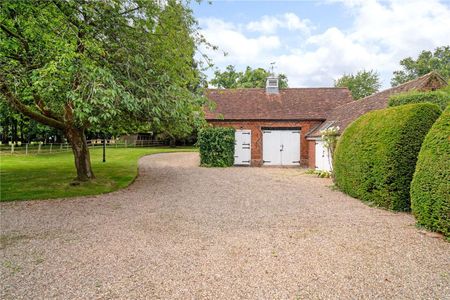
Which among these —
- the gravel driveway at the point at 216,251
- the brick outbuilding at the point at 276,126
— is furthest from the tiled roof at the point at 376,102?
the gravel driveway at the point at 216,251

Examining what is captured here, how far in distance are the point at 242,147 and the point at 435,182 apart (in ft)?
42.2

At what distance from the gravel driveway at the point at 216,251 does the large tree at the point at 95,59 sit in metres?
2.20

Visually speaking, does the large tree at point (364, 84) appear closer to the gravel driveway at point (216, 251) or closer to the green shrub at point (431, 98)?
the green shrub at point (431, 98)

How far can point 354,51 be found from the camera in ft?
54.0

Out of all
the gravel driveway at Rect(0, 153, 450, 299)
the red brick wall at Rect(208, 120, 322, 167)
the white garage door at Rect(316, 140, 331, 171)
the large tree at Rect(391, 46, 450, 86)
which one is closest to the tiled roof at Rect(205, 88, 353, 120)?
the red brick wall at Rect(208, 120, 322, 167)

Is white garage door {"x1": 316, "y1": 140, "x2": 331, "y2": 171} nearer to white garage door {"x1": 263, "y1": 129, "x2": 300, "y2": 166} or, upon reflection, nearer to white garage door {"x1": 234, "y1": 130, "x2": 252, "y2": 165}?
white garage door {"x1": 263, "y1": 129, "x2": 300, "y2": 166}

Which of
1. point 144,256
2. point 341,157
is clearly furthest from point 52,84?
point 341,157

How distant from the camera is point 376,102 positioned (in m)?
13.6

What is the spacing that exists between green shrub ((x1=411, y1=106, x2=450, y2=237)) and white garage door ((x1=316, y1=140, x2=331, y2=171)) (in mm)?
7757

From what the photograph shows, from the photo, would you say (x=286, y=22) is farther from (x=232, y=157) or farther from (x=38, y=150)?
A: (x=38, y=150)

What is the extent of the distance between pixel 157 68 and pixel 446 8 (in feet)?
27.5

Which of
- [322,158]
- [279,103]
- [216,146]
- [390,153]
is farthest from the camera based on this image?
[279,103]

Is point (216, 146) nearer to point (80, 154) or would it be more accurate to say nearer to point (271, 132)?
point (271, 132)

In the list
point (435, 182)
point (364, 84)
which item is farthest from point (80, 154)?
point (364, 84)
